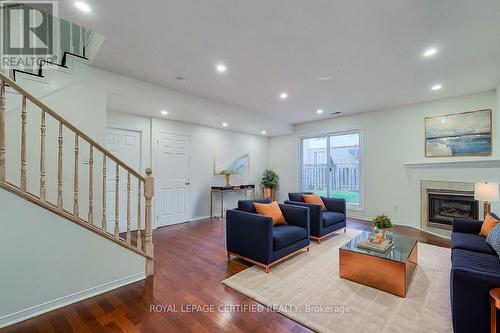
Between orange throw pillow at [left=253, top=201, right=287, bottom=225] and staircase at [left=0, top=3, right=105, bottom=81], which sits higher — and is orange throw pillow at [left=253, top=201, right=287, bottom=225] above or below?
below

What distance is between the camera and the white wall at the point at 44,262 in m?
1.89

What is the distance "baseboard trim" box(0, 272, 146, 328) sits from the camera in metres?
1.91

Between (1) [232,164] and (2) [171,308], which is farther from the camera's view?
(1) [232,164]

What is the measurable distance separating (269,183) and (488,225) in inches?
196

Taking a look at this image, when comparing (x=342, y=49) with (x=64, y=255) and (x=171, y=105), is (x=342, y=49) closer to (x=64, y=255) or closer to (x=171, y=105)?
(x=171, y=105)

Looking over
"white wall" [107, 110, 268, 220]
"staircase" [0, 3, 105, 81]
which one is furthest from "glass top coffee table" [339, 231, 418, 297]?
"white wall" [107, 110, 268, 220]

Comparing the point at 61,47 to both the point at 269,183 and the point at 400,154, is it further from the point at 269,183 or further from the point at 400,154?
the point at 400,154

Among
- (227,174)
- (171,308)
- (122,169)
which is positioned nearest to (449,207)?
(227,174)

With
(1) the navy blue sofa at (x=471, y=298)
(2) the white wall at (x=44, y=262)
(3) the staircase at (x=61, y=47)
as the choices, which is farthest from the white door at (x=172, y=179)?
(1) the navy blue sofa at (x=471, y=298)

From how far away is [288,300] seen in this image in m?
2.21

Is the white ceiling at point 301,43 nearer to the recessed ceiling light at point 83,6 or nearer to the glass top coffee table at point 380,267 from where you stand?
the recessed ceiling light at point 83,6

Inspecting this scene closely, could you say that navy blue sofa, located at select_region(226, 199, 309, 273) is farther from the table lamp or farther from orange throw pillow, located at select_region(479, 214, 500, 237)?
the table lamp

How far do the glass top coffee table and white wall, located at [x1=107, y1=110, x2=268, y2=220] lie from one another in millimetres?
3917

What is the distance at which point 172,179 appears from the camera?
5254 millimetres
